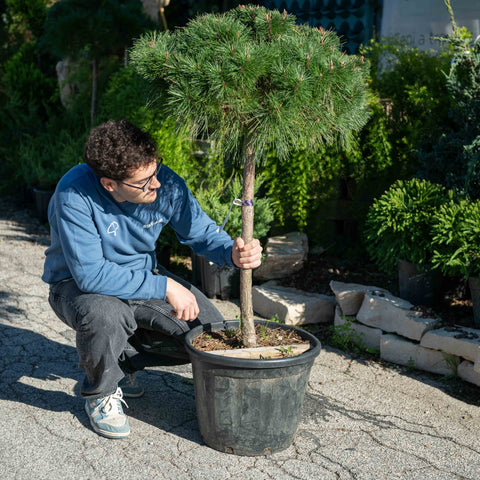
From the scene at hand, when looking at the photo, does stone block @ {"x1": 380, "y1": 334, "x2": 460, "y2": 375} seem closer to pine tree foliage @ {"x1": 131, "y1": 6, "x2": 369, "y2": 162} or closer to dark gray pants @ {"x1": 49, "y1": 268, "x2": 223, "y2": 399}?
dark gray pants @ {"x1": 49, "y1": 268, "x2": 223, "y2": 399}

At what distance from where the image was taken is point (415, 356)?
145 inches

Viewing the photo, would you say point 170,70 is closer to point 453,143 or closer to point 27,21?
point 453,143

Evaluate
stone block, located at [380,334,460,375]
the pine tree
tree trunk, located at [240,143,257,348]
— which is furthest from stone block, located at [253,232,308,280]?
the pine tree

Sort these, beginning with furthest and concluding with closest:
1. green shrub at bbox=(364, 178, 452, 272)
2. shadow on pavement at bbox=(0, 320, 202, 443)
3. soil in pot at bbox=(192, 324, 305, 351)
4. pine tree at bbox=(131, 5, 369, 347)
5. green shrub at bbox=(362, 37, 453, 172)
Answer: green shrub at bbox=(362, 37, 453, 172) → green shrub at bbox=(364, 178, 452, 272) → shadow on pavement at bbox=(0, 320, 202, 443) → soil in pot at bbox=(192, 324, 305, 351) → pine tree at bbox=(131, 5, 369, 347)

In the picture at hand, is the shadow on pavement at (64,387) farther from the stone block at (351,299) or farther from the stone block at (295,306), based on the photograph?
the stone block at (351,299)

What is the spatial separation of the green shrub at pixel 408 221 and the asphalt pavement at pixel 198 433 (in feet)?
2.42

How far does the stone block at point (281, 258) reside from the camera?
15.9 ft

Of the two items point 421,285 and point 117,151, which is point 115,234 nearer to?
point 117,151

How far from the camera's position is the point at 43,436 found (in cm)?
273

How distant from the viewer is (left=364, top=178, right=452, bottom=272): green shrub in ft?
12.5

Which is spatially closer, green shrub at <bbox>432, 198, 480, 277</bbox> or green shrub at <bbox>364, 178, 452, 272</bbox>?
green shrub at <bbox>432, 198, 480, 277</bbox>

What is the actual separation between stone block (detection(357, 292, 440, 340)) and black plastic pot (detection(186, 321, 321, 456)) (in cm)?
125

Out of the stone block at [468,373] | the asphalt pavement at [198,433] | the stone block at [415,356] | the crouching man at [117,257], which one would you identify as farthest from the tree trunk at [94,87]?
the stone block at [468,373]

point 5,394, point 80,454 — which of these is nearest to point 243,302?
point 80,454
